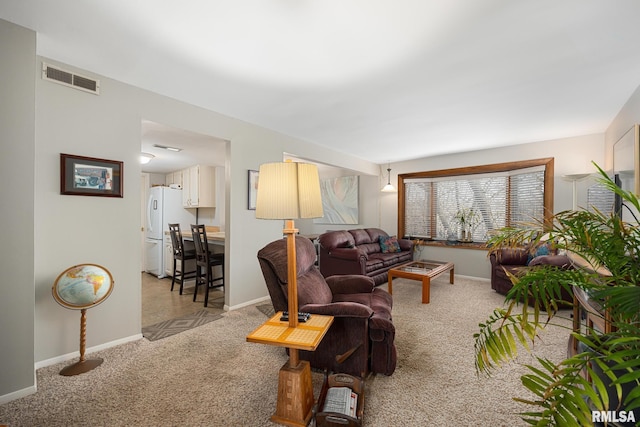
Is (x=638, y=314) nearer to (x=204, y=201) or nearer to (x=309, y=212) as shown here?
(x=309, y=212)

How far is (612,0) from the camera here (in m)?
1.63

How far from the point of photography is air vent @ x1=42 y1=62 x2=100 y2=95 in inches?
89.0

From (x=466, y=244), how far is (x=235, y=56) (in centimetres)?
525

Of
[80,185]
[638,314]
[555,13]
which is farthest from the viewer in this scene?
[80,185]

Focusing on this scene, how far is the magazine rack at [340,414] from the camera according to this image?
1.54 m

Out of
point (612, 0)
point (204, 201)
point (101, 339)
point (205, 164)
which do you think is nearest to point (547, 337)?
point (612, 0)

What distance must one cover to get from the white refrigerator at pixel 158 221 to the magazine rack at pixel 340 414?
474 cm

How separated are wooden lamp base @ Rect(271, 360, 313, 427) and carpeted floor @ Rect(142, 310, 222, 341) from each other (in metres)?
1.79

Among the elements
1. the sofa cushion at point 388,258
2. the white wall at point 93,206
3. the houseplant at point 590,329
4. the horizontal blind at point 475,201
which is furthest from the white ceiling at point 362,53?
the sofa cushion at point 388,258

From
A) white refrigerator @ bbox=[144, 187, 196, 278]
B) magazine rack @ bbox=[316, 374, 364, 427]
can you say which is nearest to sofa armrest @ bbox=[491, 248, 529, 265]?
magazine rack @ bbox=[316, 374, 364, 427]

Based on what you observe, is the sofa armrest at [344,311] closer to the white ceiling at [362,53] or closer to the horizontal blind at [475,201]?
the white ceiling at [362,53]

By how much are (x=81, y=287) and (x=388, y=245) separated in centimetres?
486

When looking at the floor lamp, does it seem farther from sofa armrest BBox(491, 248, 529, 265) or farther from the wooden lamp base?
sofa armrest BBox(491, 248, 529, 265)

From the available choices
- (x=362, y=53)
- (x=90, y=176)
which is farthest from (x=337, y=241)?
(x=90, y=176)
